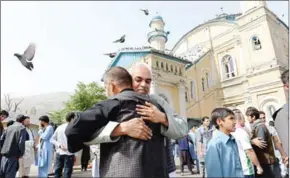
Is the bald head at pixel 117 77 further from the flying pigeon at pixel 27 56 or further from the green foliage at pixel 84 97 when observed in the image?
the green foliage at pixel 84 97

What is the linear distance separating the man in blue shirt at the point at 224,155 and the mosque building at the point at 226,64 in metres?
12.7

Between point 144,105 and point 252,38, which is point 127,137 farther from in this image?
point 252,38

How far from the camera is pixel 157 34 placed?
2016 cm

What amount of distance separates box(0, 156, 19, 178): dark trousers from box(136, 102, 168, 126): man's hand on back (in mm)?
4575

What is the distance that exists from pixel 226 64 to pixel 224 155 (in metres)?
22.5

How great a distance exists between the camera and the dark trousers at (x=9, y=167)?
17.2ft

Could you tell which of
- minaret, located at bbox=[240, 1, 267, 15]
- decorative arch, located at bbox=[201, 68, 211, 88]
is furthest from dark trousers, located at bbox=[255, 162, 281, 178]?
decorative arch, located at bbox=[201, 68, 211, 88]

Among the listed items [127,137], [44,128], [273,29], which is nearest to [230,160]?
[127,137]

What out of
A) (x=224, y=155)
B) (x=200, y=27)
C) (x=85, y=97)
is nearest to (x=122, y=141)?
(x=224, y=155)

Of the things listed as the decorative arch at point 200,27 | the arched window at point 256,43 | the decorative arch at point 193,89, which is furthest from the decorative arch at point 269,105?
the decorative arch at point 200,27

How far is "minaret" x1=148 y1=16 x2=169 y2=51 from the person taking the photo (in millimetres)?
20172

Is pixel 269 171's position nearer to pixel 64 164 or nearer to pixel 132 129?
pixel 132 129

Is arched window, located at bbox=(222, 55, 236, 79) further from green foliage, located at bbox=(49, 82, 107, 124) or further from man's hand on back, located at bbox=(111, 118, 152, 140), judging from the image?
man's hand on back, located at bbox=(111, 118, 152, 140)

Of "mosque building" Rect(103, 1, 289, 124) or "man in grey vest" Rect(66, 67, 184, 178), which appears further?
"mosque building" Rect(103, 1, 289, 124)
